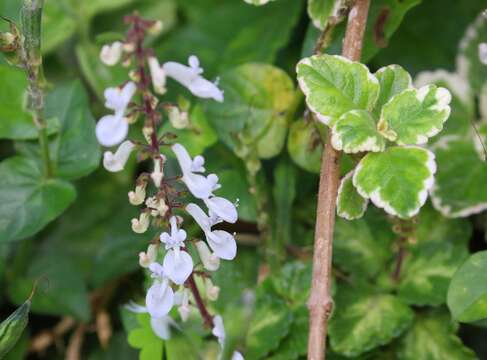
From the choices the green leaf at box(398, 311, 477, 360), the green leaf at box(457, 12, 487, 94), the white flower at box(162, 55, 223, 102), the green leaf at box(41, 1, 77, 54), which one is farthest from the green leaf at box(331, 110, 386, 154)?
the green leaf at box(41, 1, 77, 54)

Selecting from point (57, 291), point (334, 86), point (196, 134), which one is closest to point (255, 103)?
point (196, 134)

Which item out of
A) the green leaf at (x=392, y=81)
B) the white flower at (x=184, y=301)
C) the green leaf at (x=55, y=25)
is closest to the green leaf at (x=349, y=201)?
the green leaf at (x=392, y=81)

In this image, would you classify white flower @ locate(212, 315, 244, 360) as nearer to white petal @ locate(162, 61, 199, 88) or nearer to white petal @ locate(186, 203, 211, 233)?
white petal @ locate(186, 203, 211, 233)

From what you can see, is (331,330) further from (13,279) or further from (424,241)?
(13,279)

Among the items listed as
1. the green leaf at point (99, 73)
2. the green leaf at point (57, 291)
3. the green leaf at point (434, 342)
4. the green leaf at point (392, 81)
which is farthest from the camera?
the green leaf at point (99, 73)

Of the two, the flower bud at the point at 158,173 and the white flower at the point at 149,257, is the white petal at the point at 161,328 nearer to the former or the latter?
the white flower at the point at 149,257

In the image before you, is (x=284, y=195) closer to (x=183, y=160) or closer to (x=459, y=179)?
(x=459, y=179)

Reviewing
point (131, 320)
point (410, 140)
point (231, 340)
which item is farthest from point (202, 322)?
point (410, 140)
